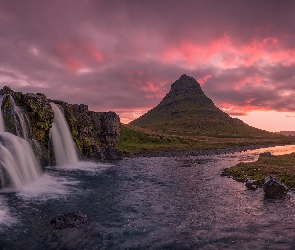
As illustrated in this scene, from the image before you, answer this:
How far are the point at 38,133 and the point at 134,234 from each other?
31442 millimetres

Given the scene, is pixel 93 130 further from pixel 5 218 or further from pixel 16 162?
pixel 5 218

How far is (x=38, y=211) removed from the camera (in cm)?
2228

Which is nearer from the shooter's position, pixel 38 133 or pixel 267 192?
pixel 267 192

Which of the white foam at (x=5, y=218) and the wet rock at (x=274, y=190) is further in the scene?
the wet rock at (x=274, y=190)

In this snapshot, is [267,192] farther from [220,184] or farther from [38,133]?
[38,133]

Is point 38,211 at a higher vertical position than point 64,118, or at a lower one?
lower

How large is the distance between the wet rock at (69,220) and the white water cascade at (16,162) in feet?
41.2

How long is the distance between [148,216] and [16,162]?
61.1ft

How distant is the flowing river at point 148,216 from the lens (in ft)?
54.1

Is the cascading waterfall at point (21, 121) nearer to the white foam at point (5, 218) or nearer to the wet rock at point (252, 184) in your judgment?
the white foam at point (5, 218)

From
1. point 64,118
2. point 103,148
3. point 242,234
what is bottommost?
point 242,234

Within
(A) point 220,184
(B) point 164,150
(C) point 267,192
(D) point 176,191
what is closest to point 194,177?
(A) point 220,184

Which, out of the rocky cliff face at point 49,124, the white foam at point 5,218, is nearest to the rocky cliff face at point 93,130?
the rocky cliff face at point 49,124

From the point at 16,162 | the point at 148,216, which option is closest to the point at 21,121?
the point at 16,162
